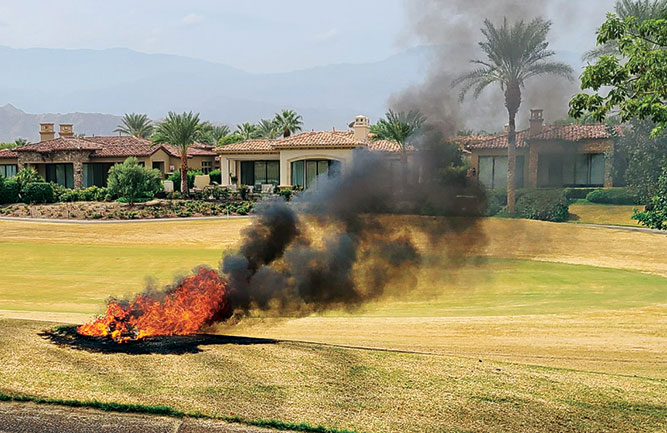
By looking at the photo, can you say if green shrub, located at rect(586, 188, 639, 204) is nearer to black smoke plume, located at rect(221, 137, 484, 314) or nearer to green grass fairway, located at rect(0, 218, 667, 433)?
green grass fairway, located at rect(0, 218, 667, 433)

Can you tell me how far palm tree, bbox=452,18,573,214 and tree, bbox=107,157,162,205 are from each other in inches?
1404

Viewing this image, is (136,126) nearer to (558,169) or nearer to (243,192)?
(243,192)

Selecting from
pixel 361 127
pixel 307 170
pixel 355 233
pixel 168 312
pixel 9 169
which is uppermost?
pixel 361 127

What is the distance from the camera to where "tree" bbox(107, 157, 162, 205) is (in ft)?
173

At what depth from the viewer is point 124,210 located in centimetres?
4978

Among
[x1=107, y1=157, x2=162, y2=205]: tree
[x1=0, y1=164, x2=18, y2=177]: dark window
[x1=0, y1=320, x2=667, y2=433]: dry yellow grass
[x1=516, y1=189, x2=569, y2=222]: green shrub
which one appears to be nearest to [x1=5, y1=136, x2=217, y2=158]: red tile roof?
[x1=0, y1=164, x2=18, y2=177]: dark window

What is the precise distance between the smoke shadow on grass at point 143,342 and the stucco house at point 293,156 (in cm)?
4228

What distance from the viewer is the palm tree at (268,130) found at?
10144 centimetres

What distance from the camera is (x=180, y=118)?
60.4 m

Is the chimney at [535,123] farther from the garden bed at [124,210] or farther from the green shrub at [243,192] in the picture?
the green shrub at [243,192]

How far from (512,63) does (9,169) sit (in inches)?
2424

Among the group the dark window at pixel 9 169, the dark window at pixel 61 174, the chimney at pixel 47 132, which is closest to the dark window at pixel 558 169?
the dark window at pixel 61 174

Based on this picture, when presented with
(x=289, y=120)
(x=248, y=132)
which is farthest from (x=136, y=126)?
(x=289, y=120)

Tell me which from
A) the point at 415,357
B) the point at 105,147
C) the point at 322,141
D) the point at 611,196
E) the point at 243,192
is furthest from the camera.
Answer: the point at 105,147
